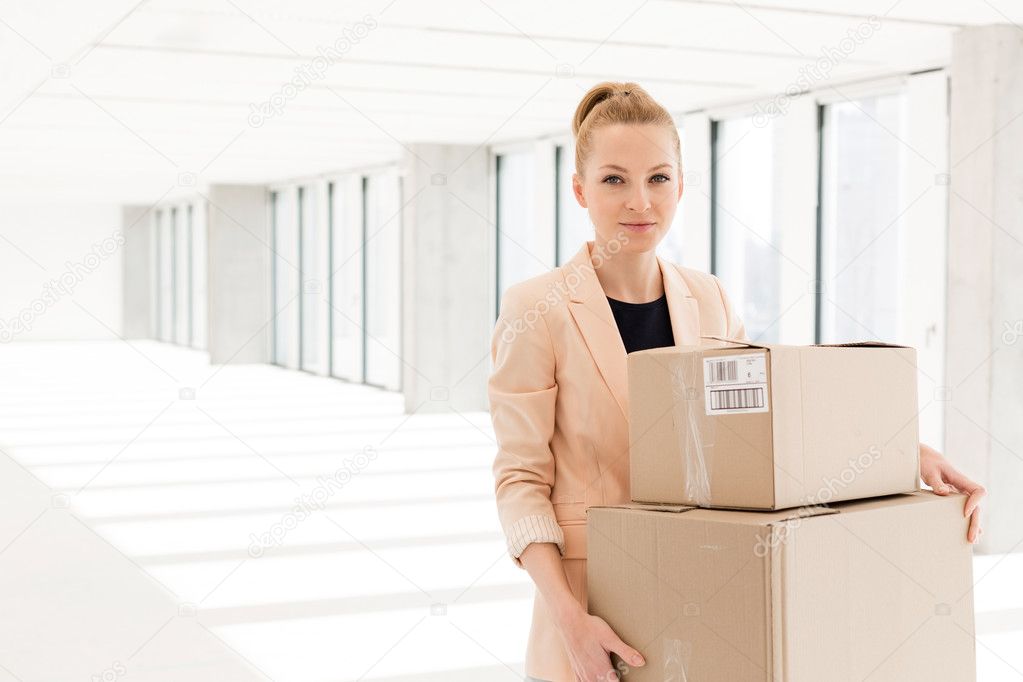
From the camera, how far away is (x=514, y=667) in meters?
4.38

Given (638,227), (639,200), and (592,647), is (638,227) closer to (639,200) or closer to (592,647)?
(639,200)

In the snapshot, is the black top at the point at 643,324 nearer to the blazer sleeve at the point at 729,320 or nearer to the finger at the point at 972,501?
the blazer sleeve at the point at 729,320

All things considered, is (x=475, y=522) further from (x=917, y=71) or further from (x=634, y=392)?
(x=634, y=392)

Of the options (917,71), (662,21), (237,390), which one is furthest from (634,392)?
(237,390)

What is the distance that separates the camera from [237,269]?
1936 centimetres

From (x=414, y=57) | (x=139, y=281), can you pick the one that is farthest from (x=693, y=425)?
(x=139, y=281)

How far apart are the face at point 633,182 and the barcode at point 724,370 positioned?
1.16 feet

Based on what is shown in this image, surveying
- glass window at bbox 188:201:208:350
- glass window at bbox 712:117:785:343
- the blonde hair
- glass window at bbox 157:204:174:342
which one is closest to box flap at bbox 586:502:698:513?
the blonde hair

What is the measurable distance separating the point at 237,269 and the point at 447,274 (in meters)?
7.66

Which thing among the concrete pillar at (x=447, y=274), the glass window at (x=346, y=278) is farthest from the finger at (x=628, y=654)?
the glass window at (x=346, y=278)

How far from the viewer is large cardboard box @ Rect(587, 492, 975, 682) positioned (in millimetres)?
1368

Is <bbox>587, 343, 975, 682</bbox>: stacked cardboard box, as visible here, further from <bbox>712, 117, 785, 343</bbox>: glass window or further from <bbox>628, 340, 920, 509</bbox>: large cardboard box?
<bbox>712, 117, 785, 343</bbox>: glass window

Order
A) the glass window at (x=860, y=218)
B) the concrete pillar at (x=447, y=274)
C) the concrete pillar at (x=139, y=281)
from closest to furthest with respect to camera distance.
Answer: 1. the glass window at (x=860, y=218)
2. the concrete pillar at (x=447, y=274)
3. the concrete pillar at (x=139, y=281)

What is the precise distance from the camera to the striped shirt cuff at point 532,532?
167 cm
